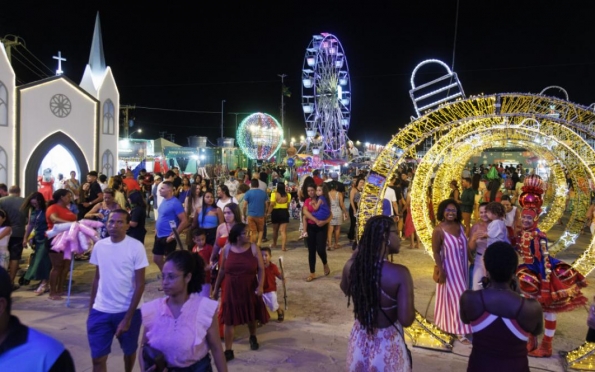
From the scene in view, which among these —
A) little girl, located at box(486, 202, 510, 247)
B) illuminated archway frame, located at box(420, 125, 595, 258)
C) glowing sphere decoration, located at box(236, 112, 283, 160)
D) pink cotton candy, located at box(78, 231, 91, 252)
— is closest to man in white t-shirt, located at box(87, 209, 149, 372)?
pink cotton candy, located at box(78, 231, 91, 252)

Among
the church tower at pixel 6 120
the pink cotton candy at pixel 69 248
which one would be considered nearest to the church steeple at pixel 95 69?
the church tower at pixel 6 120

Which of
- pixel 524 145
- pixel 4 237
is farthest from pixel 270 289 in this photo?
pixel 524 145

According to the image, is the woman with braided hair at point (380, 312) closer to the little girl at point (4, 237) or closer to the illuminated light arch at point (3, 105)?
the little girl at point (4, 237)

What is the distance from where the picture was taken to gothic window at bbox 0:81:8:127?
48.0ft

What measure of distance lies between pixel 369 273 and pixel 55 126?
1638 centimetres

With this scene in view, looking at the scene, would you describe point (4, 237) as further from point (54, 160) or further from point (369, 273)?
point (54, 160)

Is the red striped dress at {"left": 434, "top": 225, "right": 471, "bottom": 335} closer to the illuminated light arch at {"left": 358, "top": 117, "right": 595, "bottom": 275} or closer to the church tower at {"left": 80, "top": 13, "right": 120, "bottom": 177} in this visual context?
the illuminated light arch at {"left": 358, "top": 117, "right": 595, "bottom": 275}

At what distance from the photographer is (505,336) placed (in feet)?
8.39

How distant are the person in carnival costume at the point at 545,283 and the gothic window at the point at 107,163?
1675 cm

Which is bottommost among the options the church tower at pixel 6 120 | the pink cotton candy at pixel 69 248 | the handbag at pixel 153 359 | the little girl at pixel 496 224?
the handbag at pixel 153 359

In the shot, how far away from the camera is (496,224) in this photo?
16.5ft

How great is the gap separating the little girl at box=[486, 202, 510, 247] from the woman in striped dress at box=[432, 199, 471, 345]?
0.96 ft

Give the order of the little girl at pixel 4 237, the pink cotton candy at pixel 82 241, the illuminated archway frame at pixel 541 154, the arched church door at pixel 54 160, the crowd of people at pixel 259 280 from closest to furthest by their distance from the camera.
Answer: the crowd of people at pixel 259 280, the little girl at pixel 4 237, the pink cotton candy at pixel 82 241, the illuminated archway frame at pixel 541 154, the arched church door at pixel 54 160

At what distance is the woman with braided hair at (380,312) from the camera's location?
2.70m
